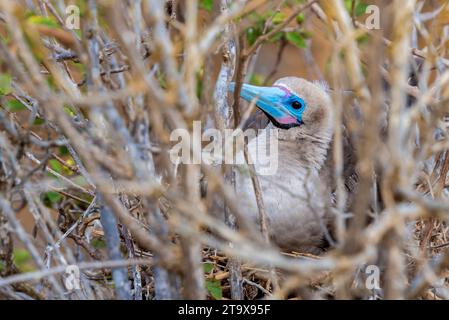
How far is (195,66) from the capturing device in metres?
2.11

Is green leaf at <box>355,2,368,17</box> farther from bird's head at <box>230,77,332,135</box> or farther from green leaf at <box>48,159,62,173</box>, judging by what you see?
green leaf at <box>48,159,62,173</box>

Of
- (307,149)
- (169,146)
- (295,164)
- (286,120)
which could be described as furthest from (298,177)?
(169,146)

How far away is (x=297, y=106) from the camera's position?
13.4ft

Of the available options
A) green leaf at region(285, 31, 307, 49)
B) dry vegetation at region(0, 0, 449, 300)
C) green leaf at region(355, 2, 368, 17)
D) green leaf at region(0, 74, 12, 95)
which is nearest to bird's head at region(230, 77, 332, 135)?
green leaf at region(285, 31, 307, 49)

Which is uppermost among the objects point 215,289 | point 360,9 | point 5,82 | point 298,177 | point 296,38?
point 360,9

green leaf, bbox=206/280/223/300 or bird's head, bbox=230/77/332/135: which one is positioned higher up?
bird's head, bbox=230/77/332/135

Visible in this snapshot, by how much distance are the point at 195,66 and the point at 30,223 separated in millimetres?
4885

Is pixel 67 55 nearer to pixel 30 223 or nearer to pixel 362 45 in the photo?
pixel 362 45

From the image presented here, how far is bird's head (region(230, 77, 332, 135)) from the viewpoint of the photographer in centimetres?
402

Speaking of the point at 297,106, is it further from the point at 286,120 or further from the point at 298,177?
the point at 298,177

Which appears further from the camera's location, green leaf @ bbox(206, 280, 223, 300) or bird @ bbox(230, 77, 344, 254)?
bird @ bbox(230, 77, 344, 254)

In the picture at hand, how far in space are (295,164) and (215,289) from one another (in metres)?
0.95

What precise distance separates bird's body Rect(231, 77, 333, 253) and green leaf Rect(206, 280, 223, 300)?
39cm

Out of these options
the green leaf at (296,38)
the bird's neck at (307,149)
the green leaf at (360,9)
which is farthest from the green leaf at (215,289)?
the green leaf at (360,9)
